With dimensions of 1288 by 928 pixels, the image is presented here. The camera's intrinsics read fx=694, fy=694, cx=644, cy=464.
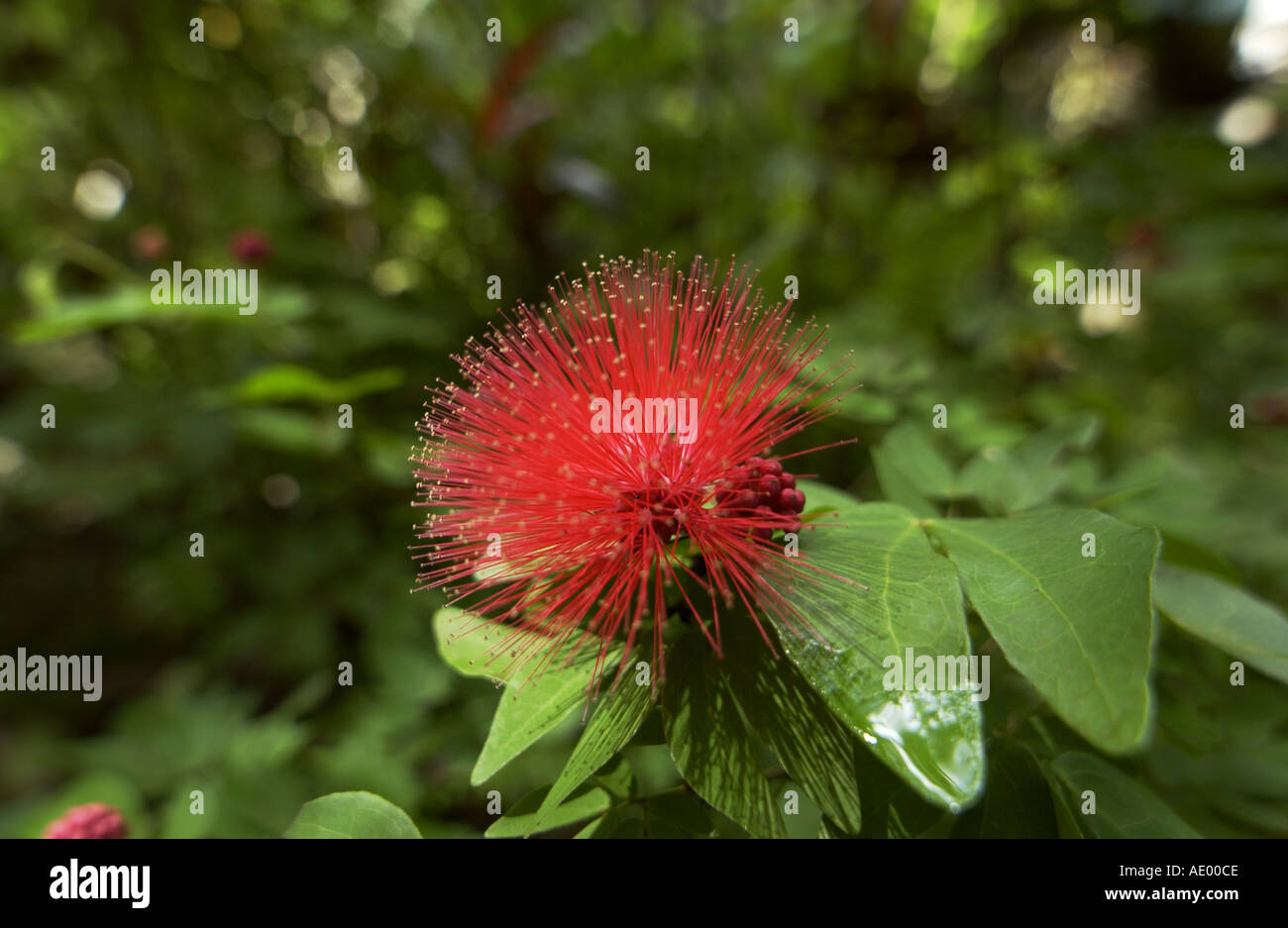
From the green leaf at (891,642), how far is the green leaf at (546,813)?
331mm

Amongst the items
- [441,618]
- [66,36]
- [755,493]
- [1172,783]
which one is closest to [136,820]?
[441,618]

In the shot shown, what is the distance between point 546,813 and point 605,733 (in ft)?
0.37

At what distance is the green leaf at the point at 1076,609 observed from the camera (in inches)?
24.9

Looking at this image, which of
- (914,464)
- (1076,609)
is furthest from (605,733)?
(914,464)

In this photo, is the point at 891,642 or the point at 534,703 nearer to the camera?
the point at 891,642

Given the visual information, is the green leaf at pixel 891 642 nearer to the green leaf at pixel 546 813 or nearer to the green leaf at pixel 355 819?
the green leaf at pixel 546 813

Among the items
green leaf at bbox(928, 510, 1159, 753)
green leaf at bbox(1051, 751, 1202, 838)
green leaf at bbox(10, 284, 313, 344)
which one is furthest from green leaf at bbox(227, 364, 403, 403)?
green leaf at bbox(1051, 751, 1202, 838)

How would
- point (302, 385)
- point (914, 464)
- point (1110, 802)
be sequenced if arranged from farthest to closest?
point (302, 385) → point (914, 464) → point (1110, 802)

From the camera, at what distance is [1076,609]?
727 mm

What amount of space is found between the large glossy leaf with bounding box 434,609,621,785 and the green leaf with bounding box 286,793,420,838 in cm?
10

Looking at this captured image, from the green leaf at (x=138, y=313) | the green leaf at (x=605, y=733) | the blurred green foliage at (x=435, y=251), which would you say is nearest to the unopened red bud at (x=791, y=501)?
the green leaf at (x=605, y=733)

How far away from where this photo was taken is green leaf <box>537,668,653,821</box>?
29.8 inches

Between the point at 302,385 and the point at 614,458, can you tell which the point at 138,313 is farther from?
the point at 614,458
